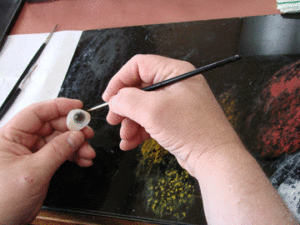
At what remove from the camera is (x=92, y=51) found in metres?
0.96

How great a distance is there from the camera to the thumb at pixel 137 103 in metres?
0.48

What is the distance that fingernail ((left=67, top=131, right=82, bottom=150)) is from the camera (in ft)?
2.06

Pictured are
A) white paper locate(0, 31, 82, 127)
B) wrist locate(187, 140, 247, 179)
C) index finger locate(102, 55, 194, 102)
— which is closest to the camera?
wrist locate(187, 140, 247, 179)

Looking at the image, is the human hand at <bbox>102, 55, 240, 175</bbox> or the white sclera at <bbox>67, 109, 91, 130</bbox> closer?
the human hand at <bbox>102, 55, 240, 175</bbox>

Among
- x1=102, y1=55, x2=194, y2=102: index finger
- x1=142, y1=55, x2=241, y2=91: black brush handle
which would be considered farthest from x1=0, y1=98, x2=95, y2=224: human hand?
x1=142, y1=55, x2=241, y2=91: black brush handle

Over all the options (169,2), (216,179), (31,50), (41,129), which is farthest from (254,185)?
(31,50)

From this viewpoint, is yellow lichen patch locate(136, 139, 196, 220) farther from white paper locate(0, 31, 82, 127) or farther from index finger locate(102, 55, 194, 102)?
white paper locate(0, 31, 82, 127)

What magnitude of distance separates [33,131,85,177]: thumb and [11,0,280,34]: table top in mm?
668

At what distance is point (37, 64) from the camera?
101cm

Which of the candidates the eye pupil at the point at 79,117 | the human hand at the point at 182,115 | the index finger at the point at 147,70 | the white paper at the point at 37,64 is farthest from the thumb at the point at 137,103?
the white paper at the point at 37,64

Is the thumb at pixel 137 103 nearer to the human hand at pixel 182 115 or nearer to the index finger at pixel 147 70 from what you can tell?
the human hand at pixel 182 115

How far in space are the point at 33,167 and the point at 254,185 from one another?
1.76 ft

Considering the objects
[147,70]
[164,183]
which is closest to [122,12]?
[147,70]

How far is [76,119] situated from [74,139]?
0.08 meters
